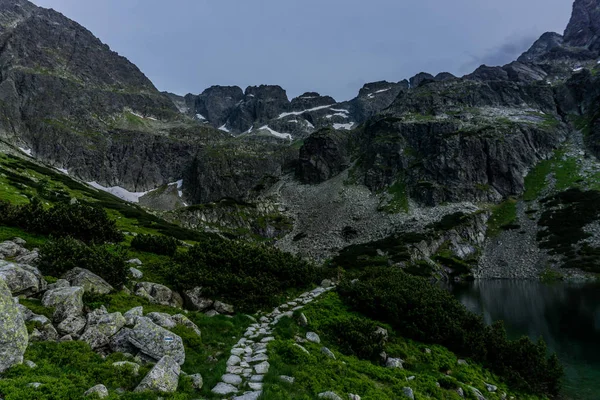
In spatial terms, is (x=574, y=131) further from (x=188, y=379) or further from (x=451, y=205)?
(x=188, y=379)

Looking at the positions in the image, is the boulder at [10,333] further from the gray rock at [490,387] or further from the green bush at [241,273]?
the gray rock at [490,387]

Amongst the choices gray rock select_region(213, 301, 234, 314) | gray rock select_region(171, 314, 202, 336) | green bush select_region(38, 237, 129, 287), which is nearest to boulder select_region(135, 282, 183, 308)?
green bush select_region(38, 237, 129, 287)

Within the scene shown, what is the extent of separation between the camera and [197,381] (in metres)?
9.34

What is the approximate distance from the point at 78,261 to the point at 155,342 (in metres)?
7.29

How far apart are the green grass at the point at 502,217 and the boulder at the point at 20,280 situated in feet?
372

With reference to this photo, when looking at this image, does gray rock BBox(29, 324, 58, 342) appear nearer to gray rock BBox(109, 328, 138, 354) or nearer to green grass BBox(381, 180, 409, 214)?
gray rock BBox(109, 328, 138, 354)

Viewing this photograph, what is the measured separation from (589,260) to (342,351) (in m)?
86.8

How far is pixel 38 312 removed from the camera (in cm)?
1062

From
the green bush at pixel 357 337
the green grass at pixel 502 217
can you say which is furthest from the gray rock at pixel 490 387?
the green grass at pixel 502 217

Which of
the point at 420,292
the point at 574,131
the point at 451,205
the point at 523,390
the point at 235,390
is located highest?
the point at 574,131

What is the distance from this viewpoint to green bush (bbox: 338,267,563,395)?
17.4 meters

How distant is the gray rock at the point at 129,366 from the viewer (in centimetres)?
895

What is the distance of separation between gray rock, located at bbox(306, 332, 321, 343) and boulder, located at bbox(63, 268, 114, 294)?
865cm

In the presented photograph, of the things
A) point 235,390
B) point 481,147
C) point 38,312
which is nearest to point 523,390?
point 235,390
